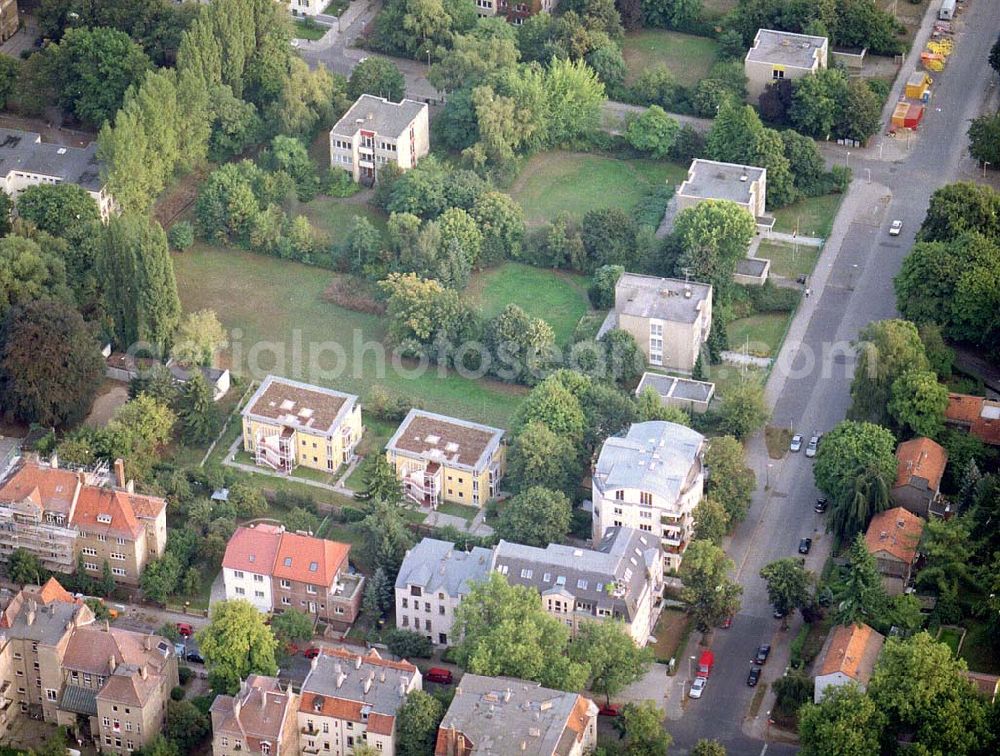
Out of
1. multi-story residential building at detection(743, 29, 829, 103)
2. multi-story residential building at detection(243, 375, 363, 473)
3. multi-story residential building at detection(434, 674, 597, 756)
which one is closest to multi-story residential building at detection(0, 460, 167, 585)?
multi-story residential building at detection(243, 375, 363, 473)

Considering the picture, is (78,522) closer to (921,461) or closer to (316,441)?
(316,441)

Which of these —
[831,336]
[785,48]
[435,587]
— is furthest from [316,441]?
[785,48]

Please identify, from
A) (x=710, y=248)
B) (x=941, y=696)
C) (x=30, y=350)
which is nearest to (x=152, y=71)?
(x=30, y=350)

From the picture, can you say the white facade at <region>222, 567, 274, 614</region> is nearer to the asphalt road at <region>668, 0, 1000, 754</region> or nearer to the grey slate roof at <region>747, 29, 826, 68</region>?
the asphalt road at <region>668, 0, 1000, 754</region>

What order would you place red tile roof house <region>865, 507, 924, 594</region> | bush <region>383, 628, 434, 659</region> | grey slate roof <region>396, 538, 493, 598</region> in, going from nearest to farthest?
bush <region>383, 628, 434, 659</region> → grey slate roof <region>396, 538, 493, 598</region> → red tile roof house <region>865, 507, 924, 594</region>

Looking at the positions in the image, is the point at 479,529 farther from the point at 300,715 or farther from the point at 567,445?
the point at 300,715
